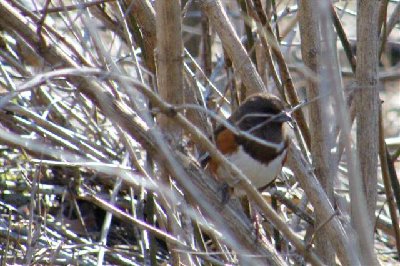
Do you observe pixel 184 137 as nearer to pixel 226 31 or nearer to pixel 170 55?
pixel 226 31


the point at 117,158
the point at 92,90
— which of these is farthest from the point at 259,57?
the point at 92,90

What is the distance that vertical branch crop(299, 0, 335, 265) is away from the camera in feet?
A: 9.16

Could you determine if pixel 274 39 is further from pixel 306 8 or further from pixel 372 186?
pixel 372 186

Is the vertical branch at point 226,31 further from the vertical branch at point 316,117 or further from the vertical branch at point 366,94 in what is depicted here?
the vertical branch at point 366,94

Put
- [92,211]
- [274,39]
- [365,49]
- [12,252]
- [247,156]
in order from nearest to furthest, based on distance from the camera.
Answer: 1. [365,49]
2. [274,39]
3. [247,156]
4. [12,252]
5. [92,211]

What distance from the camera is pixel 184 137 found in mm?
2893

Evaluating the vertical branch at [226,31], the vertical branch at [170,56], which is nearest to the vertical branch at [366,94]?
the vertical branch at [226,31]

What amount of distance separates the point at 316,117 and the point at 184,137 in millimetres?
457

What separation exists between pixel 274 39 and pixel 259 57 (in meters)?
0.34

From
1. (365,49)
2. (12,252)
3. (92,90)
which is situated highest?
(365,49)

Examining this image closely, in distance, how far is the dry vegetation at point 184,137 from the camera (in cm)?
208

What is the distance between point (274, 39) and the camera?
9.70 ft

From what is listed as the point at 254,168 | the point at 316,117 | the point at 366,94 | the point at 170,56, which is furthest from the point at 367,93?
the point at 170,56

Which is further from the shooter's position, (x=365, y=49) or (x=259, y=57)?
(x=259, y=57)
